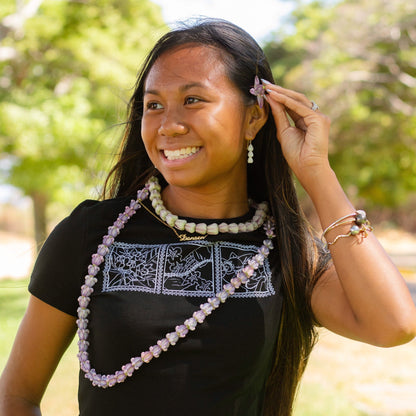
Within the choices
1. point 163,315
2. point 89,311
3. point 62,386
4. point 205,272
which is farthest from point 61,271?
point 62,386

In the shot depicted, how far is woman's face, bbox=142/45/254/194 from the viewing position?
6.88 feet

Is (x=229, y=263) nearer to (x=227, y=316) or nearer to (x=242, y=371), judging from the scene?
(x=227, y=316)

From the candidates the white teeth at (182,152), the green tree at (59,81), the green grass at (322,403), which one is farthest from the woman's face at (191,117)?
the green tree at (59,81)

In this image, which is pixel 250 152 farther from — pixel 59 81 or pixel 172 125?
pixel 59 81

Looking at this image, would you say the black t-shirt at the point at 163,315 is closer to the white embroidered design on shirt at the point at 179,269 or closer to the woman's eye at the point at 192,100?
the white embroidered design on shirt at the point at 179,269

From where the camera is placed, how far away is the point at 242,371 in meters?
1.98

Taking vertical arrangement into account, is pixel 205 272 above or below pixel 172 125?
below

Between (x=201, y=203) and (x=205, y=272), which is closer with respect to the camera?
(x=205, y=272)

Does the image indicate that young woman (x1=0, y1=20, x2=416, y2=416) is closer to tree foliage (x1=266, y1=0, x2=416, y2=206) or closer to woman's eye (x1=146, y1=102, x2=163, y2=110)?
woman's eye (x1=146, y1=102, x2=163, y2=110)

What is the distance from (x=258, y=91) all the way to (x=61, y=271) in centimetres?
99

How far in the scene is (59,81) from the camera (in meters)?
13.1

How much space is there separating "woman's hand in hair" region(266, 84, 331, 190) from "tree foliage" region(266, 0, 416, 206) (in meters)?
11.7

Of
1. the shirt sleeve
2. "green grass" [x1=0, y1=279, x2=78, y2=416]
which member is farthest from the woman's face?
"green grass" [x1=0, y1=279, x2=78, y2=416]

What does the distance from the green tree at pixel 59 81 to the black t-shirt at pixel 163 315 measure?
8.46m
